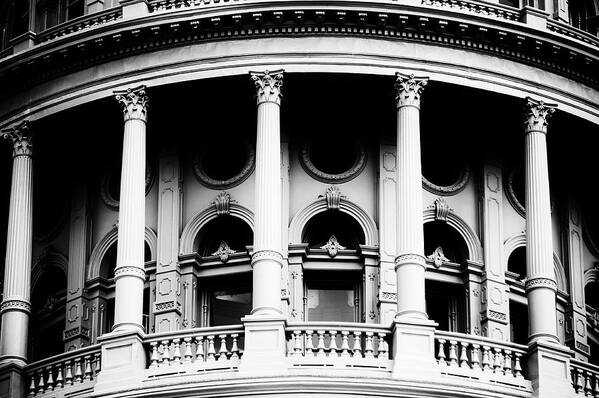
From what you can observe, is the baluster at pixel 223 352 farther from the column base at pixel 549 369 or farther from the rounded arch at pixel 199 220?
the column base at pixel 549 369

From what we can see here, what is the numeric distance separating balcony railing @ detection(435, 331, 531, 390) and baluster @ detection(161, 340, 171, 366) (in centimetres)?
585

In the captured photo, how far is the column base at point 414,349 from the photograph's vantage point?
1972 inches

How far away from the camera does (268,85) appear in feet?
176

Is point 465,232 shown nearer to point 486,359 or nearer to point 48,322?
point 486,359

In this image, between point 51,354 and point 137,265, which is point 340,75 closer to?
point 137,265

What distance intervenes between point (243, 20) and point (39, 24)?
24.2ft

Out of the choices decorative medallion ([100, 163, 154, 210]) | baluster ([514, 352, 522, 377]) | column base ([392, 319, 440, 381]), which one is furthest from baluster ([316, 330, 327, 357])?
decorative medallion ([100, 163, 154, 210])

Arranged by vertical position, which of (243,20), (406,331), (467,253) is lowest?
(406,331)

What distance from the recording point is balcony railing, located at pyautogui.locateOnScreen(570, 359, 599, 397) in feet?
171

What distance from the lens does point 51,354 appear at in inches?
2237

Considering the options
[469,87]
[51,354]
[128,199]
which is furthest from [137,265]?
[469,87]

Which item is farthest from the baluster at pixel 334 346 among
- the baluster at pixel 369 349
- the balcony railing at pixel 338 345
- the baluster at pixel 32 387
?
the baluster at pixel 32 387

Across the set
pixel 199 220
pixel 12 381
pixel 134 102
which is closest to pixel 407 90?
pixel 199 220

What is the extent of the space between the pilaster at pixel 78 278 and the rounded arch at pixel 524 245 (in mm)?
10027
